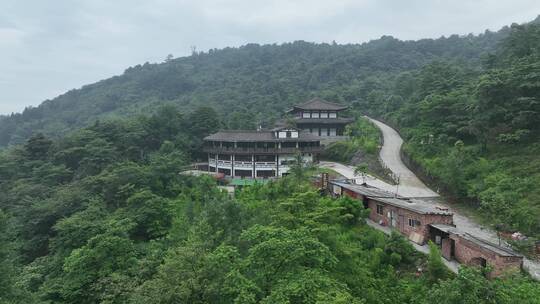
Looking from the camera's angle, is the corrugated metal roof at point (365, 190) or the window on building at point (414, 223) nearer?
the window on building at point (414, 223)

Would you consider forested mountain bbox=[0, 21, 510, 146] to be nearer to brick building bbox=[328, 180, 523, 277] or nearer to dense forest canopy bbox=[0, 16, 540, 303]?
dense forest canopy bbox=[0, 16, 540, 303]

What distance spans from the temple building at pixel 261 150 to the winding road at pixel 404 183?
3904 mm

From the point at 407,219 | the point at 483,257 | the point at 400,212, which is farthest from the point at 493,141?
the point at 483,257

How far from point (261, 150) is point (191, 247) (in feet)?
88.9

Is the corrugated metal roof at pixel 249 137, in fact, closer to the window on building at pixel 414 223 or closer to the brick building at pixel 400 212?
the brick building at pixel 400 212

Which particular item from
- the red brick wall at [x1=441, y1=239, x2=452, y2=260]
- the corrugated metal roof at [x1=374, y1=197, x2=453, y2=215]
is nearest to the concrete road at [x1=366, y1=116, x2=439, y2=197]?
the corrugated metal roof at [x1=374, y1=197, x2=453, y2=215]

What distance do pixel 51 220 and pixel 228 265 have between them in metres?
23.5

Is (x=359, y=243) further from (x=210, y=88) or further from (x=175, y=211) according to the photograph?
(x=210, y=88)

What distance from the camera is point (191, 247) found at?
1532 cm

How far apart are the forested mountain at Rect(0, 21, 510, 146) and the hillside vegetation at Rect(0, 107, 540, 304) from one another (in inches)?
1598

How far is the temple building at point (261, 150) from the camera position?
42062 mm

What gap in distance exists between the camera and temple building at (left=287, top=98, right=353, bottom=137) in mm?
53688

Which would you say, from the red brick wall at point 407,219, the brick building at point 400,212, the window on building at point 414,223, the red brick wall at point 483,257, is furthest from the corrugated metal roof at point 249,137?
the red brick wall at point 483,257

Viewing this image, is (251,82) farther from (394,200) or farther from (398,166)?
(394,200)
